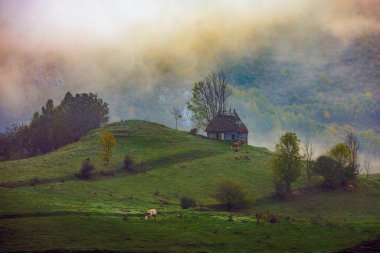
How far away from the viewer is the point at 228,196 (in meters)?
89.4

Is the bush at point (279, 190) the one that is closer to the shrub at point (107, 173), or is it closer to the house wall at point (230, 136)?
the shrub at point (107, 173)

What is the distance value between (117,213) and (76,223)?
8.49m

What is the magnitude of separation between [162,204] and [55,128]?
3104 inches

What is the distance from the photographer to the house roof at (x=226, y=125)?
502 feet

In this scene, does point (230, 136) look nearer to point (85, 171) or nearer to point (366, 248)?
point (85, 171)

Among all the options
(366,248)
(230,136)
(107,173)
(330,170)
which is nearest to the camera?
(366,248)

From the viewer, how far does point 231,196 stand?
8950 cm

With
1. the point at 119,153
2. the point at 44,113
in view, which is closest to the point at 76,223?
the point at 119,153

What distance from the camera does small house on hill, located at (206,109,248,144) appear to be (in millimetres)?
152750

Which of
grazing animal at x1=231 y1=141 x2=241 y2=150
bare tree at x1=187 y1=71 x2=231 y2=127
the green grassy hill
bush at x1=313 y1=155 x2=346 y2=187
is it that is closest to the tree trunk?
the green grassy hill

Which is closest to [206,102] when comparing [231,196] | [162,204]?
[231,196]

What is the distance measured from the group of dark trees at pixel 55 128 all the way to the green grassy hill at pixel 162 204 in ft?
51.7

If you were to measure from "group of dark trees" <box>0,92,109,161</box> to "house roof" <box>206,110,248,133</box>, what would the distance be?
37556 millimetres

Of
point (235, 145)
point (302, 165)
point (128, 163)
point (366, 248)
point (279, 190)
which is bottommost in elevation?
point (366, 248)
